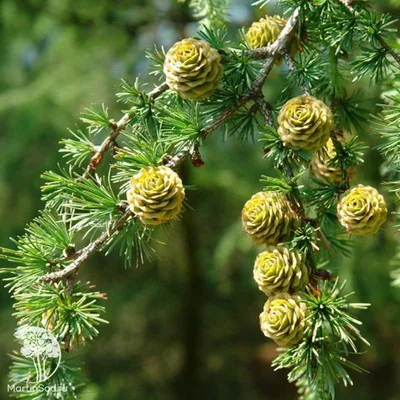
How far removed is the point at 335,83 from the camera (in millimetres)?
763

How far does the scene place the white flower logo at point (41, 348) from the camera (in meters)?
0.67

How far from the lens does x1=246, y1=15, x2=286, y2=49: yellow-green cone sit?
2.55 feet

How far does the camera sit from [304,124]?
63 centimetres

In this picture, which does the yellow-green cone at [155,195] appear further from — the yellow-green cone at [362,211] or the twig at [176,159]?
the yellow-green cone at [362,211]

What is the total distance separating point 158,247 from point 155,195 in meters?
2.47

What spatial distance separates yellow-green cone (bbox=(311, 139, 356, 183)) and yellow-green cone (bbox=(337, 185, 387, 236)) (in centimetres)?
8

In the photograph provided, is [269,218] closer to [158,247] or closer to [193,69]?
Result: [193,69]

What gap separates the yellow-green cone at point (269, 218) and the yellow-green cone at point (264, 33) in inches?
9.5

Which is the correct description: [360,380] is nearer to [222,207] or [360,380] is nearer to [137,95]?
[222,207]

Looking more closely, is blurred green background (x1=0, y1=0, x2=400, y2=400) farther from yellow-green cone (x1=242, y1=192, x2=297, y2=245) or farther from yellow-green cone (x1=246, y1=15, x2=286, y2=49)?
yellow-green cone (x1=242, y1=192, x2=297, y2=245)

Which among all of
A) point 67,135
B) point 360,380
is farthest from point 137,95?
point 360,380

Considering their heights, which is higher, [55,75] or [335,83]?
[55,75]

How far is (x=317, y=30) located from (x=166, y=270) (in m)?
2.47

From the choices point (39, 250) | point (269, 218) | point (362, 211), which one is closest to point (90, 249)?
point (39, 250)
